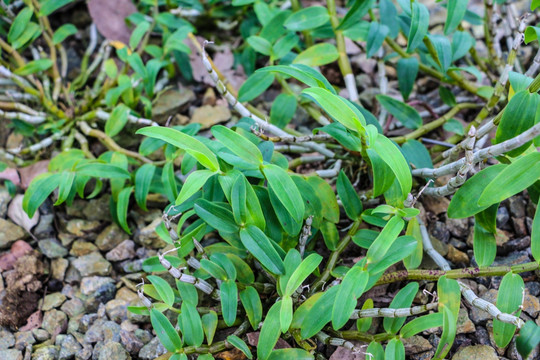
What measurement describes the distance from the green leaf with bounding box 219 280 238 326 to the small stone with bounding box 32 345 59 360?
525mm

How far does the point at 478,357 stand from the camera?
131cm

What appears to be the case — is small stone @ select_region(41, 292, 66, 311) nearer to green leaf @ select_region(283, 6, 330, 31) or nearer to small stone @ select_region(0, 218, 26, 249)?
small stone @ select_region(0, 218, 26, 249)

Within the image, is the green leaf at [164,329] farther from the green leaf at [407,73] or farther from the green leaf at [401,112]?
the green leaf at [407,73]

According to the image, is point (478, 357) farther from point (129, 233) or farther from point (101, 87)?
point (101, 87)

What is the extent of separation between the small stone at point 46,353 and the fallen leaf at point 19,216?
1.42ft

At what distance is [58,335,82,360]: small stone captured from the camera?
4.68 feet

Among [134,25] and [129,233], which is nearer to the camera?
[129,233]

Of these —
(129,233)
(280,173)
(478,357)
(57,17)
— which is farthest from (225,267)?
(57,17)

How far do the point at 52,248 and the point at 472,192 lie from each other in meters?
1.27

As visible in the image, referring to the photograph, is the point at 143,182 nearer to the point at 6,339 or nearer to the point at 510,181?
the point at 6,339

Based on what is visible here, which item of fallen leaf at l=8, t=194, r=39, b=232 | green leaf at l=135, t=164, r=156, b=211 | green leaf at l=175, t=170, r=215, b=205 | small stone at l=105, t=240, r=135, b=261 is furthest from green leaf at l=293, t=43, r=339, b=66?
fallen leaf at l=8, t=194, r=39, b=232

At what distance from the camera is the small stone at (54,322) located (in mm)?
1507

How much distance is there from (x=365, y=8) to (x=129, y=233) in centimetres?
104

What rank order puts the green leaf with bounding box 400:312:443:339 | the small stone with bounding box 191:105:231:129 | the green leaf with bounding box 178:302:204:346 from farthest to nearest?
the small stone with bounding box 191:105:231:129, the green leaf with bounding box 178:302:204:346, the green leaf with bounding box 400:312:443:339
